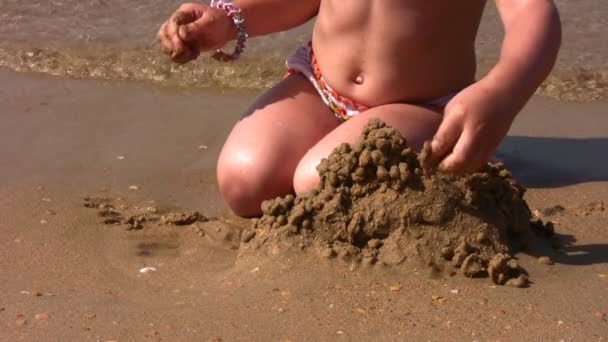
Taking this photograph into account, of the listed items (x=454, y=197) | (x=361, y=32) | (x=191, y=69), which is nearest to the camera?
(x=454, y=197)

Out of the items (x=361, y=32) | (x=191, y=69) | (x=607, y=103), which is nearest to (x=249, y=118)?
(x=361, y=32)

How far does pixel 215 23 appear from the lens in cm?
279

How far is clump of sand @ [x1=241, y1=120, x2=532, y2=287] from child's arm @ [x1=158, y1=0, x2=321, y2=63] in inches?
22.4

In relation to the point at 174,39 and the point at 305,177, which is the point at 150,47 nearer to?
the point at 174,39

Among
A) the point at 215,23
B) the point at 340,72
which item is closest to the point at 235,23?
the point at 215,23

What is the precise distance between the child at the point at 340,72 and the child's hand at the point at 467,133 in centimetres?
33

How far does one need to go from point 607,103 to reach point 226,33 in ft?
5.52

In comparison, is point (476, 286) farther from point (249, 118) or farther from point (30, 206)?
point (30, 206)

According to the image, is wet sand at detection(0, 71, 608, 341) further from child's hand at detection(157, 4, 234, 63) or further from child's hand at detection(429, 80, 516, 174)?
child's hand at detection(157, 4, 234, 63)

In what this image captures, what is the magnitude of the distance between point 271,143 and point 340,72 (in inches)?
10.9

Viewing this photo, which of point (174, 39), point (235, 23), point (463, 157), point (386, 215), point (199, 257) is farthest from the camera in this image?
point (235, 23)

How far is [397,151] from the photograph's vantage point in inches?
90.9

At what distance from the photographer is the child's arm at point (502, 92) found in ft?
6.58

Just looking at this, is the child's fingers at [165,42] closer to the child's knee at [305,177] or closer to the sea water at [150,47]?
the child's knee at [305,177]
